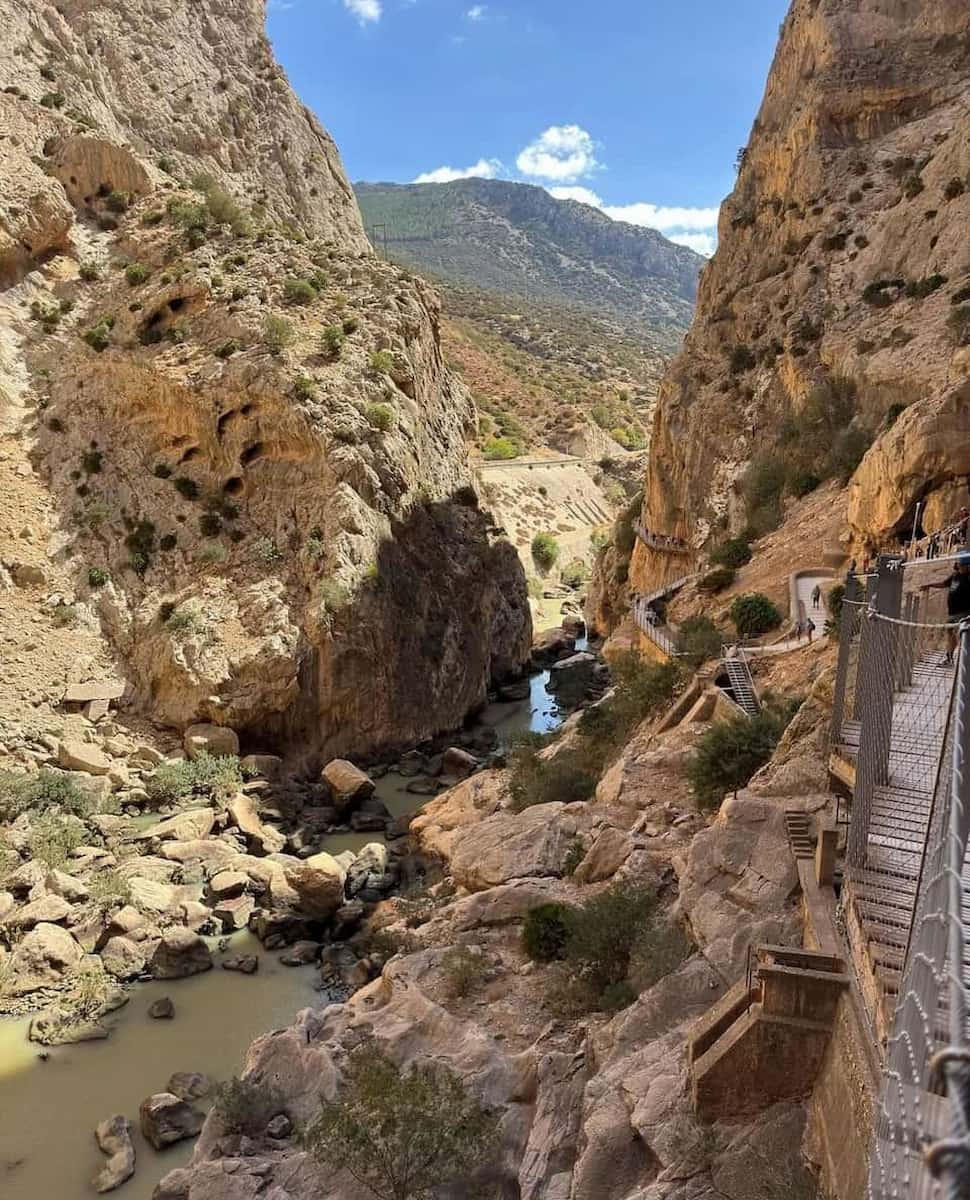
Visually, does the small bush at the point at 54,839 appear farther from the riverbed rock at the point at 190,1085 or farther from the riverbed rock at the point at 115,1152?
the riverbed rock at the point at 115,1152

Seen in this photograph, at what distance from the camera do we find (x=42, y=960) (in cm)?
1512

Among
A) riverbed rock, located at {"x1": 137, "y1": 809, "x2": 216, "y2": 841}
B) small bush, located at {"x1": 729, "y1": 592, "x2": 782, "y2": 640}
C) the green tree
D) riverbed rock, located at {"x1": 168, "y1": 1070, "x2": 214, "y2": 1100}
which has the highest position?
small bush, located at {"x1": 729, "y1": 592, "x2": 782, "y2": 640}

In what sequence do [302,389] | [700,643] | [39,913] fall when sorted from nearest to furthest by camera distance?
[39,913], [700,643], [302,389]

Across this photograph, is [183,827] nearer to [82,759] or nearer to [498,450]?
[82,759]

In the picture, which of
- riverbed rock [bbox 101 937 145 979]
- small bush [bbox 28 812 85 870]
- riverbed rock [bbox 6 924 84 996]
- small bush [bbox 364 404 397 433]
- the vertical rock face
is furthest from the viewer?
the vertical rock face

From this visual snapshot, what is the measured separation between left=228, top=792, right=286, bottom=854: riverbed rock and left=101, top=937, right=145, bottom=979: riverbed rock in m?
4.58

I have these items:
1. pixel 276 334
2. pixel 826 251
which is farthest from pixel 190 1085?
pixel 826 251

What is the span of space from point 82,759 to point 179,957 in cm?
871

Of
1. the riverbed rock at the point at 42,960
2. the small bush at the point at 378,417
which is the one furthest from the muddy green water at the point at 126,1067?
the small bush at the point at 378,417

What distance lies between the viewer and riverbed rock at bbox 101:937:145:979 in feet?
50.5

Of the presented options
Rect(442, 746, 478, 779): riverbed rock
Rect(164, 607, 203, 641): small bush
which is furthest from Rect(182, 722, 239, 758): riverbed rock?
Rect(442, 746, 478, 779): riverbed rock

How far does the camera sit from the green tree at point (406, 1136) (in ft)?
26.6

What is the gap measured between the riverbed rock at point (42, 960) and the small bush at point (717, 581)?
16559 mm

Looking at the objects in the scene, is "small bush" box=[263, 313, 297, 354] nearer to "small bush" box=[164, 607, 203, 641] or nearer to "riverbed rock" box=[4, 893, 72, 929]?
"small bush" box=[164, 607, 203, 641]
